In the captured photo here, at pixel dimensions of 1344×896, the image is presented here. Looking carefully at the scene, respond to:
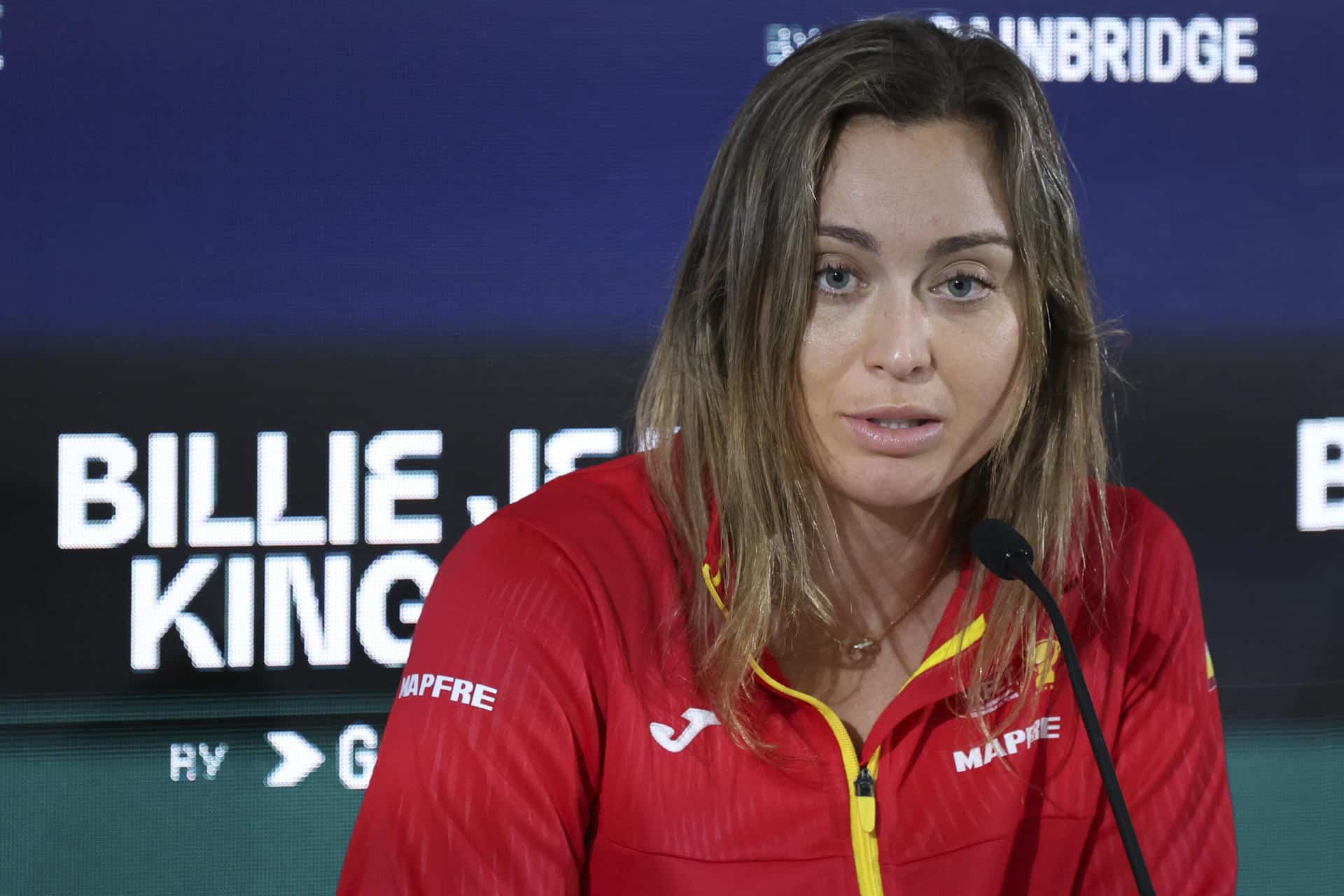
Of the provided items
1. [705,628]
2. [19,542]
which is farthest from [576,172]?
[705,628]

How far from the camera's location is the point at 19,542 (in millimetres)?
1572

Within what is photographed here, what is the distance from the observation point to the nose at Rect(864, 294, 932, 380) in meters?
0.87

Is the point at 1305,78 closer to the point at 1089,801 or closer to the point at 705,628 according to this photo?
the point at 1089,801

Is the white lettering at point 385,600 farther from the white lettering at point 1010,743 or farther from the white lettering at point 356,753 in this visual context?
the white lettering at point 1010,743

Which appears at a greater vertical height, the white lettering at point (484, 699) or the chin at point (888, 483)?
the chin at point (888, 483)

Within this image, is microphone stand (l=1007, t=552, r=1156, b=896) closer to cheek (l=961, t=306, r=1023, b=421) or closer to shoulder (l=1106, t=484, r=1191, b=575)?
cheek (l=961, t=306, r=1023, b=421)

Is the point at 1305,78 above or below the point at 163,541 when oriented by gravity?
above

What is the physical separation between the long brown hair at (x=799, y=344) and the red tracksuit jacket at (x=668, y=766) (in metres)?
0.03

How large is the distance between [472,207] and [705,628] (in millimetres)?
883

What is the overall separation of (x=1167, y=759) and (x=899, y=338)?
16.1 inches

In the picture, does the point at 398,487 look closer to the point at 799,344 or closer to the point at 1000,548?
the point at 799,344

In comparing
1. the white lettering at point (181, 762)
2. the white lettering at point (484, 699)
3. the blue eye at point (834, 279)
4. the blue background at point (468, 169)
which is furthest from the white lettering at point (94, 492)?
the blue eye at point (834, 279)

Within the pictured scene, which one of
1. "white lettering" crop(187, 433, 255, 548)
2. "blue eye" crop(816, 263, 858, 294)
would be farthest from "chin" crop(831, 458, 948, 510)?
"white lettering" crop(187, 433, 255, 548)

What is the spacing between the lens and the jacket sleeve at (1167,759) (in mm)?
1018
